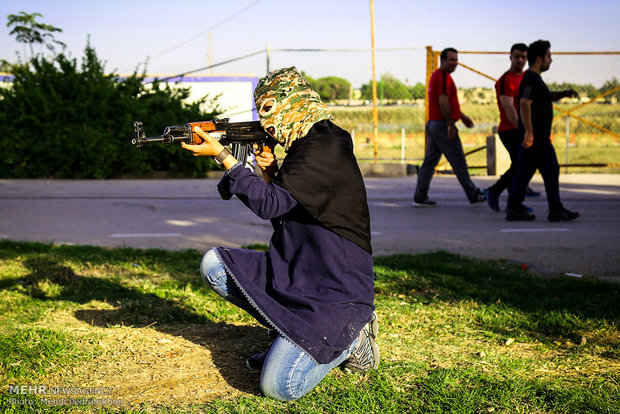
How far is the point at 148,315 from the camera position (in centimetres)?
432

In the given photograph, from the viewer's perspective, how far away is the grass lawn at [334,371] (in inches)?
120

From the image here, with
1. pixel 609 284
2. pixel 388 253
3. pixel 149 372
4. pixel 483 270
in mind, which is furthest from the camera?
pixel 388 253

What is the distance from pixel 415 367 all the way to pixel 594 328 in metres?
1.35

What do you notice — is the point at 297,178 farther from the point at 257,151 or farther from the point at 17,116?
the point at 17,116

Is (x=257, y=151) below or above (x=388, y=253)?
above

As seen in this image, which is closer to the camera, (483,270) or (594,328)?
(594,328)

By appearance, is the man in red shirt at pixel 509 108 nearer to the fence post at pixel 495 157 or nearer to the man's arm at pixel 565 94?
the man's arm at pixel 565 94

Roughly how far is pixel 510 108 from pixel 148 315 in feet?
20.1

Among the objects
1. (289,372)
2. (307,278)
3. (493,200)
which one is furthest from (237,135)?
(493,200)

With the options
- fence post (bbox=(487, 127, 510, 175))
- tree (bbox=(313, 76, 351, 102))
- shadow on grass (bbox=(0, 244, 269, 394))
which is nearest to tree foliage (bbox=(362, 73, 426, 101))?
tree (bbox=(313, 76, 351, 102))

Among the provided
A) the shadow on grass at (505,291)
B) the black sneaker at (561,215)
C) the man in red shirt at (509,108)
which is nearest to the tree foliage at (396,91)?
the man in red shirt at (509,108)

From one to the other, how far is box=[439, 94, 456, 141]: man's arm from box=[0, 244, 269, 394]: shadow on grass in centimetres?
547

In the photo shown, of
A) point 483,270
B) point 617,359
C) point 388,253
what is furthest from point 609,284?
point 388,253

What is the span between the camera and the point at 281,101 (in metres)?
3.18
